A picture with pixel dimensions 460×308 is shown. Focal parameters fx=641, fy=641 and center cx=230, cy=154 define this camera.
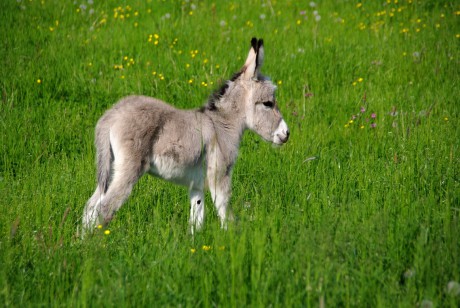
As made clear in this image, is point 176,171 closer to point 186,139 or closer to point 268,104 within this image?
point 186,139

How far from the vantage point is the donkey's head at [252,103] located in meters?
6.65

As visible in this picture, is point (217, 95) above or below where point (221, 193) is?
above

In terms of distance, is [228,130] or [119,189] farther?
[228,130]

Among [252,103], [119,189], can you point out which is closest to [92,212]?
[119,189]

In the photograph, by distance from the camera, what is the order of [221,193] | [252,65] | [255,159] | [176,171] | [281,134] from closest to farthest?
[176,171], [221,193], [252,65], [281,134], [255,159]

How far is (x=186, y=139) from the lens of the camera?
586cm

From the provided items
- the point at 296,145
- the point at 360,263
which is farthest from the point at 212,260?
the point at 296,145

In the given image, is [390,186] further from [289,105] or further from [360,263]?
[289,105]

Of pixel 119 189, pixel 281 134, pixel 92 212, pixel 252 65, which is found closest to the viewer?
pixel 119 189

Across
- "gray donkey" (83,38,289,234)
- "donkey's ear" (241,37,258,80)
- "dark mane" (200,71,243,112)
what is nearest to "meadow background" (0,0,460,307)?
"gray donkey" (83,38,289,234)

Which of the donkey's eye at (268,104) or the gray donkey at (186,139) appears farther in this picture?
the donkey's eye at (268,104)

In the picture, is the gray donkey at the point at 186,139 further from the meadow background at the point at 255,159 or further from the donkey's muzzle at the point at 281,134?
the meadow background at the point at 255,159

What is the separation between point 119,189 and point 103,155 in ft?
1.21

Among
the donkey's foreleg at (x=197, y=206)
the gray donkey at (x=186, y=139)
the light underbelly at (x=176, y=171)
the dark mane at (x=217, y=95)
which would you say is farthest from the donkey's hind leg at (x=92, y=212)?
the dark mane at (x=217, y=95)
